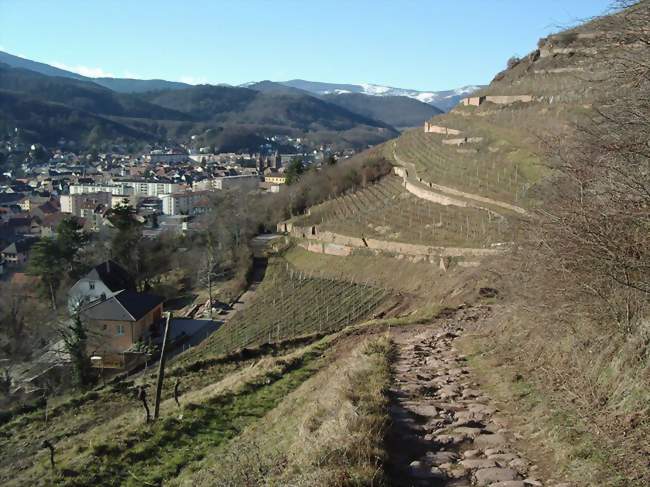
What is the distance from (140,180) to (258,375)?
96.5 meters

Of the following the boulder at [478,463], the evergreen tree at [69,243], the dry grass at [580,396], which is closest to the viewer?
the dry grass at [580,396]

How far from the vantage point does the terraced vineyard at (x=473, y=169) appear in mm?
28406

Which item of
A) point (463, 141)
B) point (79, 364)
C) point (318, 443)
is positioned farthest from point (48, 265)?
point (318, 443)

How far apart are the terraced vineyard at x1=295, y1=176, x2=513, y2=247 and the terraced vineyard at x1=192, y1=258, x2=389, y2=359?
327 cm

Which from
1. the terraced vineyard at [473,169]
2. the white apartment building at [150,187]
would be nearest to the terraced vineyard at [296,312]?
the terraced vineyard at [473,169]

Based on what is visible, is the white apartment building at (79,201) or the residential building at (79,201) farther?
the white apartment building at (79,201)

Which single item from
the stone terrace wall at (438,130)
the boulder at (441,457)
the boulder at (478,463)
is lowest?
the boulder at (441,457)

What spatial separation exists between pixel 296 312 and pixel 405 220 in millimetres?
7789

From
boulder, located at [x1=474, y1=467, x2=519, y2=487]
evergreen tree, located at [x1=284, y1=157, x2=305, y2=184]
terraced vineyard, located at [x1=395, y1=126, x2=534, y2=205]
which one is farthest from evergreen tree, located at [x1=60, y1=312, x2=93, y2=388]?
evergreen tree, located at [x1=284, y1=157, x2=305, y2=184]

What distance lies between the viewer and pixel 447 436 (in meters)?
5.46

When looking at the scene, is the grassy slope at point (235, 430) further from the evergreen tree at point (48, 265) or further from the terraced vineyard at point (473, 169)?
the evergreen tree at point (48, 265)

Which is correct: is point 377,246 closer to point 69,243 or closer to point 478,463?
point 69,243

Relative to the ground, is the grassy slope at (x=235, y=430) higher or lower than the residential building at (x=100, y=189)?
higher

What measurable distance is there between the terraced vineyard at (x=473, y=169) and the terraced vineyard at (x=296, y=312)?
713 centimetres
